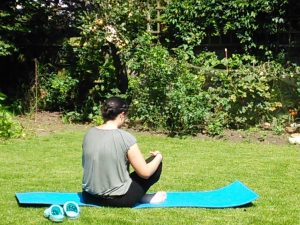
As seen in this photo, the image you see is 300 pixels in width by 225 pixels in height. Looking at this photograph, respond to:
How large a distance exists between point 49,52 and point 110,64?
1.92 metres

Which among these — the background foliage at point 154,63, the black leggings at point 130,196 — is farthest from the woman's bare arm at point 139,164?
the background foliage at point 154,63

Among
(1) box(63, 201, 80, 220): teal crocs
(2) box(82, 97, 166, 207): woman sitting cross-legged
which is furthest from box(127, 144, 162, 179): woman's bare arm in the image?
(1) box(63, 201, 80, 220): teal crocs

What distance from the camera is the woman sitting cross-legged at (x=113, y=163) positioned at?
557 centimetres

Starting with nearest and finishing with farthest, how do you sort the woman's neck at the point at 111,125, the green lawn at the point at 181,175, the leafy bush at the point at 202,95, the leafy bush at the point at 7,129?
the green lawn at the point at 181,175 < the woman's neck at the point at 111,125 < the leafy bush at the point at 7,129 < the leafy bush at the point at 202,95

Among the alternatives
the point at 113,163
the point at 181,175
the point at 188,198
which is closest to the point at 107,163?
the point at 113,163

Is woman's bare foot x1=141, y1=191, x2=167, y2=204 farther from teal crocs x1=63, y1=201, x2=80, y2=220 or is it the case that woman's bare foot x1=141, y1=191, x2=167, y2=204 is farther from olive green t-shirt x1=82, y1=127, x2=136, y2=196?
teal crocs x1=63, y1=201, x2=80, y2=220

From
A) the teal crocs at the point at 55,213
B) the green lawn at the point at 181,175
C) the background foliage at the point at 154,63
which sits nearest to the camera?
the teal crocs at the point at 55,213

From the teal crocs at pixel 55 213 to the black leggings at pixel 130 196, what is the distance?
512 mm

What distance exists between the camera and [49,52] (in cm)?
1412

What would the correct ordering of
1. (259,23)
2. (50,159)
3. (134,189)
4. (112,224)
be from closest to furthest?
(112,224)
(134,189)
(50,159)
(259,23)

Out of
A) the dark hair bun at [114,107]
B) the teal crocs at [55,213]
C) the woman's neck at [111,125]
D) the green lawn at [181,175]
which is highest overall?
the dark hair bun at [114,107]

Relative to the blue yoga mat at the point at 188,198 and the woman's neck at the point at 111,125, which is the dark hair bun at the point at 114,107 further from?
the blue yoga mat at the point at 188,198

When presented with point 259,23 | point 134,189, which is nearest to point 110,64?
point 259,23

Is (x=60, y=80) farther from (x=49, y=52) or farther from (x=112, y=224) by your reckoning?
(x=112, y=224)
